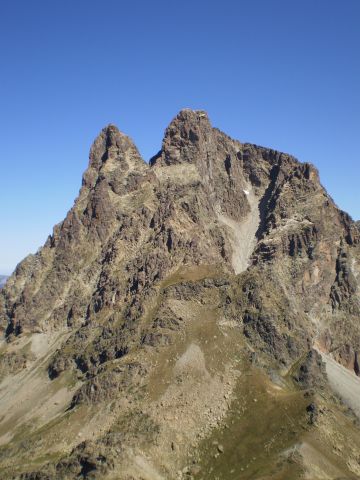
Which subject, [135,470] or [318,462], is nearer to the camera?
[318,462]

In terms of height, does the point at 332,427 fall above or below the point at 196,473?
above

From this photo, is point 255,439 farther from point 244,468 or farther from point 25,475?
point 25,475

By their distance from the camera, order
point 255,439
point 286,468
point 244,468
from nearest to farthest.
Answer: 1. point 286,468
2. point 244,468
3. point 255,439

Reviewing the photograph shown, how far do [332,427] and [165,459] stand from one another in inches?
2528

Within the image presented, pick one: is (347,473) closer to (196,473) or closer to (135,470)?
(196,473)

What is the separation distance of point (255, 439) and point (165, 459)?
115 feet

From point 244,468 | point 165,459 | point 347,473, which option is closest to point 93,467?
point 165,459

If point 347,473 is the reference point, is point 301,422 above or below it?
above

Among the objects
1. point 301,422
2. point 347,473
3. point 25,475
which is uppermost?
point 301,422

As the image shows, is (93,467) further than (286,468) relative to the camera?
Yes

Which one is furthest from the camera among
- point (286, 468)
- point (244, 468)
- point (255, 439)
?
point (255, 439)

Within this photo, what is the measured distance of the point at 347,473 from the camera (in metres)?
178

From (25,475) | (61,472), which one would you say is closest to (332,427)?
(61,472)

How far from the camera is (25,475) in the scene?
19575cm
